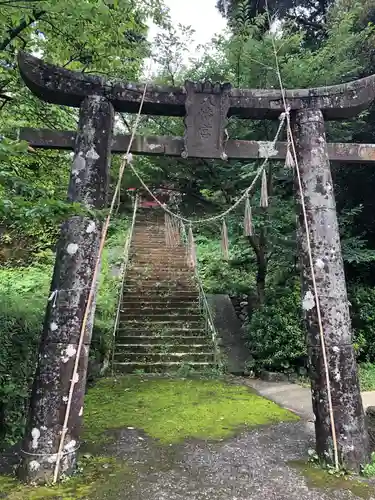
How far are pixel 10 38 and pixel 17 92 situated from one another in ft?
3.55

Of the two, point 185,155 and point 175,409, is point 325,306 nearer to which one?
point 185,155

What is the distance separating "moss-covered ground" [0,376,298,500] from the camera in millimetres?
3271

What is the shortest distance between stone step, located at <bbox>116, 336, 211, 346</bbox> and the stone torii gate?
4.74m

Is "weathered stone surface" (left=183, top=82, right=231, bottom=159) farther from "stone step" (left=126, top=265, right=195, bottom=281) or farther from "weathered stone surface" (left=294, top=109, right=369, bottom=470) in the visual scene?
"stone step" (left=126, top=265, right=195, bottom=281)

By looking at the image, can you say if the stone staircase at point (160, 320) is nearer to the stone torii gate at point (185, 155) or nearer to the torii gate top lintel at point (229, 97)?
the stone torii gate at point (185, 155)

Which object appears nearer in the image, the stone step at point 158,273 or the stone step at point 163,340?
the stone step at point 163,340

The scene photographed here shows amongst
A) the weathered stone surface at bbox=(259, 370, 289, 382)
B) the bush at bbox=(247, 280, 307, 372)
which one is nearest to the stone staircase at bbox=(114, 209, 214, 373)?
the bush at bbox=(247, 280, 307, 372)

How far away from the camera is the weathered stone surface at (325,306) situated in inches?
143

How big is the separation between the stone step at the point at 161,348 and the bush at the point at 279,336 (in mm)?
1037

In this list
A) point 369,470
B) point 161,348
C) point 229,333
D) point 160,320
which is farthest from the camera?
point 160,320

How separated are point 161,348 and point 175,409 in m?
2.77

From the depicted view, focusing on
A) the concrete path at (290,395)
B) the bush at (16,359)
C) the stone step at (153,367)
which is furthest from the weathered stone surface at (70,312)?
the stone step at (153,367)

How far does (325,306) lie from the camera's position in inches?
154

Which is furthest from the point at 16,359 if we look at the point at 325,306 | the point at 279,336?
the point at 279,336
